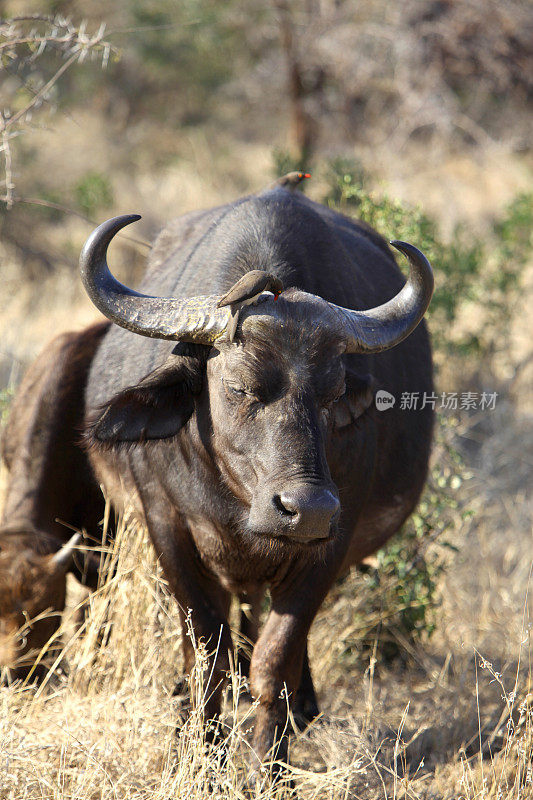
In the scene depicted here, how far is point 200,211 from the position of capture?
486cm

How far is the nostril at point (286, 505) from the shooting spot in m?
2.94

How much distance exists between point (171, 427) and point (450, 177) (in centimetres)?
1115

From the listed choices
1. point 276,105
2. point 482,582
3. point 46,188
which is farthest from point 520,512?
point 276,105

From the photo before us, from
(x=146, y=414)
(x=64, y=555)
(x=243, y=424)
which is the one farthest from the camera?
(x=64, y=555)

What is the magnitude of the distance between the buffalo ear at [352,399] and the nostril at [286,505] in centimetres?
54

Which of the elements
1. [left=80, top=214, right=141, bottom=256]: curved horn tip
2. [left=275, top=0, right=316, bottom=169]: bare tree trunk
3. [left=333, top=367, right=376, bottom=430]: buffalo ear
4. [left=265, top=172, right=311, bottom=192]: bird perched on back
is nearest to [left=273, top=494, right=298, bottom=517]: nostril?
[left=333, top=367, right=376, bottom=430]: buffalo ear

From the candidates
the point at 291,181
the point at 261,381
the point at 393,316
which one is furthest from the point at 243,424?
the point at 291,181

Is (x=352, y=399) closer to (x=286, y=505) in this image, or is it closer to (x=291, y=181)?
(x=286, y=505)

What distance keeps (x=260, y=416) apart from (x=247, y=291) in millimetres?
431

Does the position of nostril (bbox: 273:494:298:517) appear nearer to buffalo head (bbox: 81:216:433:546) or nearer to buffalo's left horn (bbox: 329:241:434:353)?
buffalo head (bbox: 81:216:433:546)

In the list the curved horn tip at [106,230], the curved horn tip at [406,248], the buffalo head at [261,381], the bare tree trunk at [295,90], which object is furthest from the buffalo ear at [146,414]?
the bare tree trunk at [295,90]

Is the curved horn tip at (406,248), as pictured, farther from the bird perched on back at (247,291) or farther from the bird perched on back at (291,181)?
the bird perched on back at (291,181)

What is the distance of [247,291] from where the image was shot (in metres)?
3.04

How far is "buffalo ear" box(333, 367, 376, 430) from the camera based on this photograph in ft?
11.4
